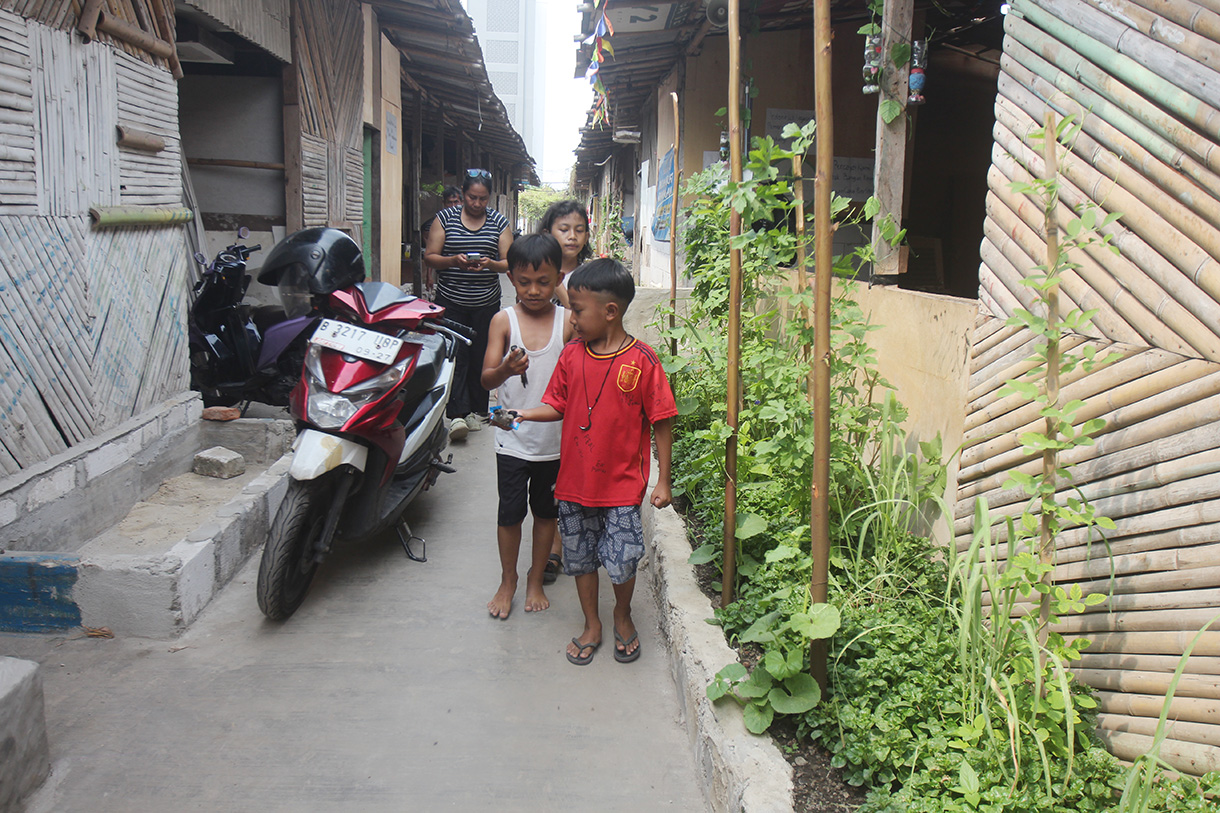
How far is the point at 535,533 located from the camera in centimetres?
355

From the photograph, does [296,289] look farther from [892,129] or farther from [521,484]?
[892,129]

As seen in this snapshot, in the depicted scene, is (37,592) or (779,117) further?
(779,117)

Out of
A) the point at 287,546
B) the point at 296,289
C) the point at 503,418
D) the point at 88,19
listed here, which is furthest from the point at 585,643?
the point at 88,19

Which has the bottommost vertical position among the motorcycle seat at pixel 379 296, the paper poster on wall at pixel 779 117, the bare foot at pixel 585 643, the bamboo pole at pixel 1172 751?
the bare foot at pixel 585 643

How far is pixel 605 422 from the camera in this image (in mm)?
2992

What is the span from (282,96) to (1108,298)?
6711 millimetres

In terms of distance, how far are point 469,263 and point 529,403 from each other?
2317 millimetres

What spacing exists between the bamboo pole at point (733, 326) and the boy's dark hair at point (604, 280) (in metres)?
0.37

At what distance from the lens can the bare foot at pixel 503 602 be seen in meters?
3.49

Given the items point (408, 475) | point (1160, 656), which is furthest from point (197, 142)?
point (1160, 656)

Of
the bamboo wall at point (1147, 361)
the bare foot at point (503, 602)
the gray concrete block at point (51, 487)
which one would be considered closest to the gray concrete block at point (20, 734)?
the gray concrete block at point (51, 487)

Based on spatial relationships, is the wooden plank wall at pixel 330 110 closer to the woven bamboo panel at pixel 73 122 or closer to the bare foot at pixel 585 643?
the woven bamboo panel at pixel 73 122

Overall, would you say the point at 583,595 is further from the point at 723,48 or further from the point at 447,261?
the point at 723,48

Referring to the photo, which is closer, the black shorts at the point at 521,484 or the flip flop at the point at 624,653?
the flip flop at the point at 624,653
